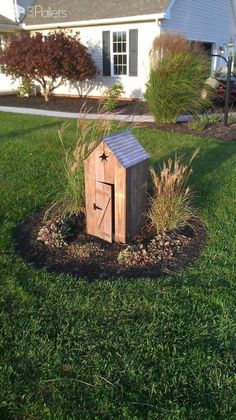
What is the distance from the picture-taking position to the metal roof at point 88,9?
13642 millimetres

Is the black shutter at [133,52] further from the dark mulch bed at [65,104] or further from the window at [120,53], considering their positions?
the dark mulch bed at [65,104]

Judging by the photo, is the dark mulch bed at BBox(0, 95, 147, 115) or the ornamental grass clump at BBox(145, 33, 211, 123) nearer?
the ornamental grass clump at BBox(145, 33, 211, 123)

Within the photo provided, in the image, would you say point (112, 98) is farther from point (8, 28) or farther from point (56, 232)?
point (56, 232)

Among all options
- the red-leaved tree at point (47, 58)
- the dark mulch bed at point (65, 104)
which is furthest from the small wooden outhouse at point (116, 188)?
the red-leaved tree at point (47, 58)

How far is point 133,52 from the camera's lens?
1415 cm

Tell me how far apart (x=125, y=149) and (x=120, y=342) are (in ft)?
5.69

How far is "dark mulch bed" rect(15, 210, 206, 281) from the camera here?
320cm

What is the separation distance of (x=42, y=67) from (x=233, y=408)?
13235 mm

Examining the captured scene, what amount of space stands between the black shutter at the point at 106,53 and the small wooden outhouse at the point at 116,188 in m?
12.5

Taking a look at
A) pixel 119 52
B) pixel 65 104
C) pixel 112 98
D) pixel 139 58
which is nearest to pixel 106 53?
pixel 119 52

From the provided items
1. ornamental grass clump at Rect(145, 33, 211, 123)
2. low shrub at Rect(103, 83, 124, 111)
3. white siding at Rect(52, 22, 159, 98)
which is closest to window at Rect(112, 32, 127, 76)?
white siding at Rect(52, 22, 159, 98)

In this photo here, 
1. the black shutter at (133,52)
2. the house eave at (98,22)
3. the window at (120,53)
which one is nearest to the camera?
the house eave at (98,22)

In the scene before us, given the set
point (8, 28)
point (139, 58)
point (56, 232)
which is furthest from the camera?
point (8, 28)

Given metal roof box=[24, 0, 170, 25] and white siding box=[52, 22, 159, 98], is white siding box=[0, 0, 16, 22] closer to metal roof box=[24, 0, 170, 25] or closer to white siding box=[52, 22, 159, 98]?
metal roof box=[24, 0, 170, 25]
